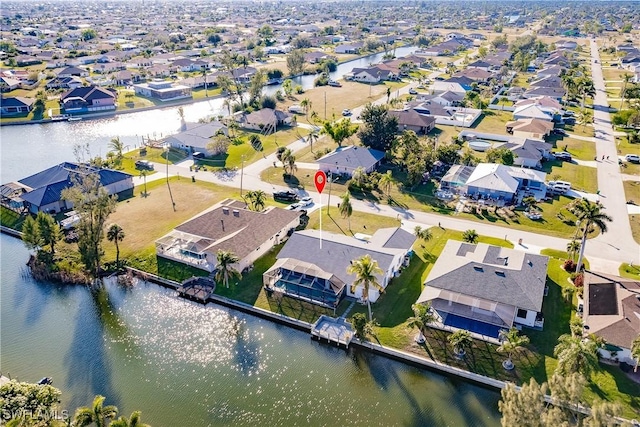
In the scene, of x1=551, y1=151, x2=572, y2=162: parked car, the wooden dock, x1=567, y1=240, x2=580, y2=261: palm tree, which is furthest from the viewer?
x1=551, y1=151, x2=572, y2=162: parked car

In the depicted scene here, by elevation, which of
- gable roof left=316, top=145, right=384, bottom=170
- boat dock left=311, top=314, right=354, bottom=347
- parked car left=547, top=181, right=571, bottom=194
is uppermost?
gable roof left=316, top=145, right=384, bottom=170

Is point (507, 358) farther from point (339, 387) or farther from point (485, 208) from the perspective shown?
point (485, 208)

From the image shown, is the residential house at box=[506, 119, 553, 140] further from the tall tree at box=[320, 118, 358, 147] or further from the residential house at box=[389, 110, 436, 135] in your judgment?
the tall tree at box=[320, 118, 358, 147]

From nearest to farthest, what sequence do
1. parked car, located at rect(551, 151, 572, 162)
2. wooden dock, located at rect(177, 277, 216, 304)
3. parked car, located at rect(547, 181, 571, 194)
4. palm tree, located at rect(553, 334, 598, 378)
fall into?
palm tree, located at rect(553, 334, 598, 378) < wooden dock, located at rect(177, 277, 216, 304) < parked car, located at rect(547, 181, 571, 194) < parked car, located at rect(551, 151, 572, 162)

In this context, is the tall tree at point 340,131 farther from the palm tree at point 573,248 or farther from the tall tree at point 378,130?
the palm tree at point 573,248

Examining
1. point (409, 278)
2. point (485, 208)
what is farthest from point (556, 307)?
point (485, 208)

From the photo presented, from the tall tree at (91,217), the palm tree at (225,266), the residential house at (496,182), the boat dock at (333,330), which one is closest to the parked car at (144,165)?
the tall tree at (91,217)

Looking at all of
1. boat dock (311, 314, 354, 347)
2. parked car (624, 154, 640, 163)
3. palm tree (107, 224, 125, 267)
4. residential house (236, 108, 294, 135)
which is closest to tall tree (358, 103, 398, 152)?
residential house (236, 108, 294, 135)
